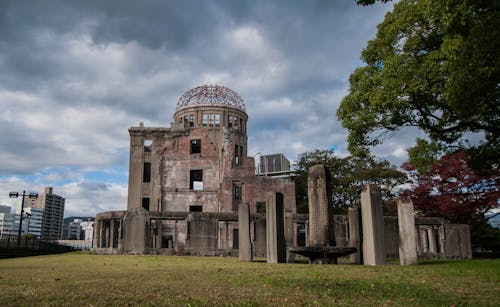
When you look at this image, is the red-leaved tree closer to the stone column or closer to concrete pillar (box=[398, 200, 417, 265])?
concrete pillar (box=[398, 200, 417, 265])

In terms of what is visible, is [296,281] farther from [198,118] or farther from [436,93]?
[198,118]

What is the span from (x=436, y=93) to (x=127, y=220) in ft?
53.9

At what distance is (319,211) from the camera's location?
47.2 feet

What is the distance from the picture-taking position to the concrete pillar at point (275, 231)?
1473cm

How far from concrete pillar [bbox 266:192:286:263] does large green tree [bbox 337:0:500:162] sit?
4.78m

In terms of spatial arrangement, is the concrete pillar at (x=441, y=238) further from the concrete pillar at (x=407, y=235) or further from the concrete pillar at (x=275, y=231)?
the concrete pillar at (x=275, y=231)

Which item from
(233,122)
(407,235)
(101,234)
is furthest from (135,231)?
(233,122)

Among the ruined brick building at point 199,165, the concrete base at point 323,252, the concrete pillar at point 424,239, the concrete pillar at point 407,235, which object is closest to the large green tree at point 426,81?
the concrete pillar at point 407,235

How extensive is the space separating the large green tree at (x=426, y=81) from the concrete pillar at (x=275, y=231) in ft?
15.7

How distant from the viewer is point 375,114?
55.9 feet

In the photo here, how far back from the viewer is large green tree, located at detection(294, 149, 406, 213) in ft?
129

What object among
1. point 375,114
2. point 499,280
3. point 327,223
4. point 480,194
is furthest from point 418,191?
point 499,280

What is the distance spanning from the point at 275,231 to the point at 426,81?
24.2 ft

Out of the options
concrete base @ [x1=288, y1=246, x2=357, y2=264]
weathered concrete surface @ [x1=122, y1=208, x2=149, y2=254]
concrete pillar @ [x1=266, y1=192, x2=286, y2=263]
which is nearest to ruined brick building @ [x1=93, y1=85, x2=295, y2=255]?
weathered concrete surface @ [x1=122, y1=208, x2=149, y2=254]
